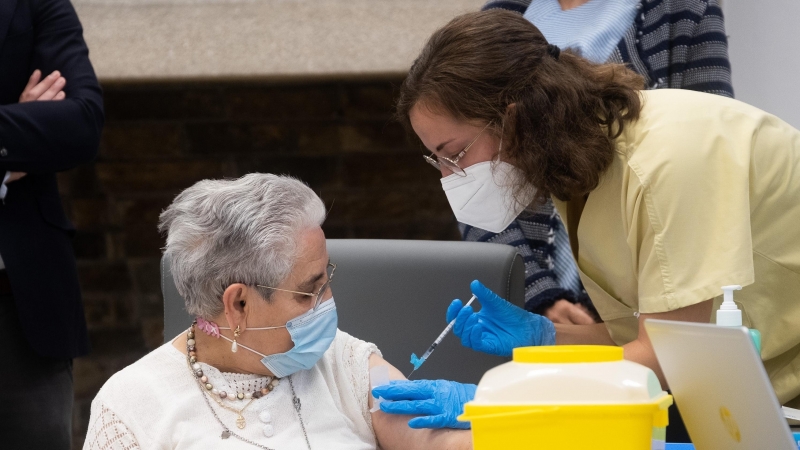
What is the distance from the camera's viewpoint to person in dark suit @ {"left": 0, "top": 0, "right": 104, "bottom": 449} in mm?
2066

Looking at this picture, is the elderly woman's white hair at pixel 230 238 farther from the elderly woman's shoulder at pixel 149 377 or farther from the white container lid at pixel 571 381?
the white container lid at pixel 571 381

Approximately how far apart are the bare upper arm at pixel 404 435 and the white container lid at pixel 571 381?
54 cm

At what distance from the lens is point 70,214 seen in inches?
136

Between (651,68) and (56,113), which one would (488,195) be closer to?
(651,68)

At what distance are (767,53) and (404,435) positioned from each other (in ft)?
5.69

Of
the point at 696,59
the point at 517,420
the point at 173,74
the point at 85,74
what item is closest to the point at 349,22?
the point at 173,74

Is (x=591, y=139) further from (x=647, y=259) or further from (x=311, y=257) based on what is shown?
(x=311, y=257)

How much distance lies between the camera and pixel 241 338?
163cm

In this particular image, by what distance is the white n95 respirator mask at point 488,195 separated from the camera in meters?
1.66

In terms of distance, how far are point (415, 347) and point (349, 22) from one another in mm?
1479

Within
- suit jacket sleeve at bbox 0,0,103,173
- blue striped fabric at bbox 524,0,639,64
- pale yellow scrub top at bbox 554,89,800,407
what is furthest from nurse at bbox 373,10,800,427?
suit jacket sleeve at bbox 0,0,103,173

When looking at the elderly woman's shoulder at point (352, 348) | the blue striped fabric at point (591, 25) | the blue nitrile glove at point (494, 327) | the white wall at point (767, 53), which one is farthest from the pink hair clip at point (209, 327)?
the white wall at point (767, 53)

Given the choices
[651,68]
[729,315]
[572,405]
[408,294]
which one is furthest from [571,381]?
[651,68]

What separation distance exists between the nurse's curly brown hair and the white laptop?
55 cm
